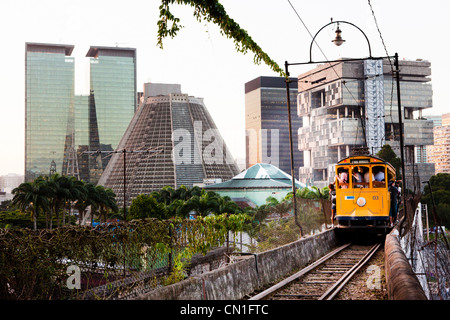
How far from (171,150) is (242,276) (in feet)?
544

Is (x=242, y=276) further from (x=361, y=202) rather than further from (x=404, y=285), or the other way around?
(x=361, y=202)

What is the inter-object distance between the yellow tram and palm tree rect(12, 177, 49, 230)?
52596 mm

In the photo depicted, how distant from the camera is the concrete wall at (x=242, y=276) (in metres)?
8.67

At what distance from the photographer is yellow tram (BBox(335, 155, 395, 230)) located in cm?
2398

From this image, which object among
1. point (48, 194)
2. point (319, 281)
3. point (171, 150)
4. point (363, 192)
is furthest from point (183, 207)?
point (171, 150)

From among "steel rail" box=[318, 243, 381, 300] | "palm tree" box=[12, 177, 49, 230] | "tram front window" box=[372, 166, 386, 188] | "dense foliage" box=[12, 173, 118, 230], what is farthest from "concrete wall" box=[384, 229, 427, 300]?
"palm tree" box=[12, 177, 49, 230]

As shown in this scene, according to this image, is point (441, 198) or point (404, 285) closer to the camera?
point (404, 285)

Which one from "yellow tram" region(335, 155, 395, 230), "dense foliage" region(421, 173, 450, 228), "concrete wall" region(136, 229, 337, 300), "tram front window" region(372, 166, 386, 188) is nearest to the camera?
"concrete wall" region(136, 229, 337, 300)

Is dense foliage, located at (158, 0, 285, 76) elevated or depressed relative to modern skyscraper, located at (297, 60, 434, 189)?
depressed

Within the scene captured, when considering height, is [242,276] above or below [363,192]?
below

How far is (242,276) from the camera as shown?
38.8 ft

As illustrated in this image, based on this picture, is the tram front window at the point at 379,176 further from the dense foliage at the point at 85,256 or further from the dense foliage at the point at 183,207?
the dense foliage at the point at 183,207

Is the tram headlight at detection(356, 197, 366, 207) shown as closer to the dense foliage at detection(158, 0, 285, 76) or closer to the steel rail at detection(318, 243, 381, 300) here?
the steel rail at detection(318, 243, 381, 300)
